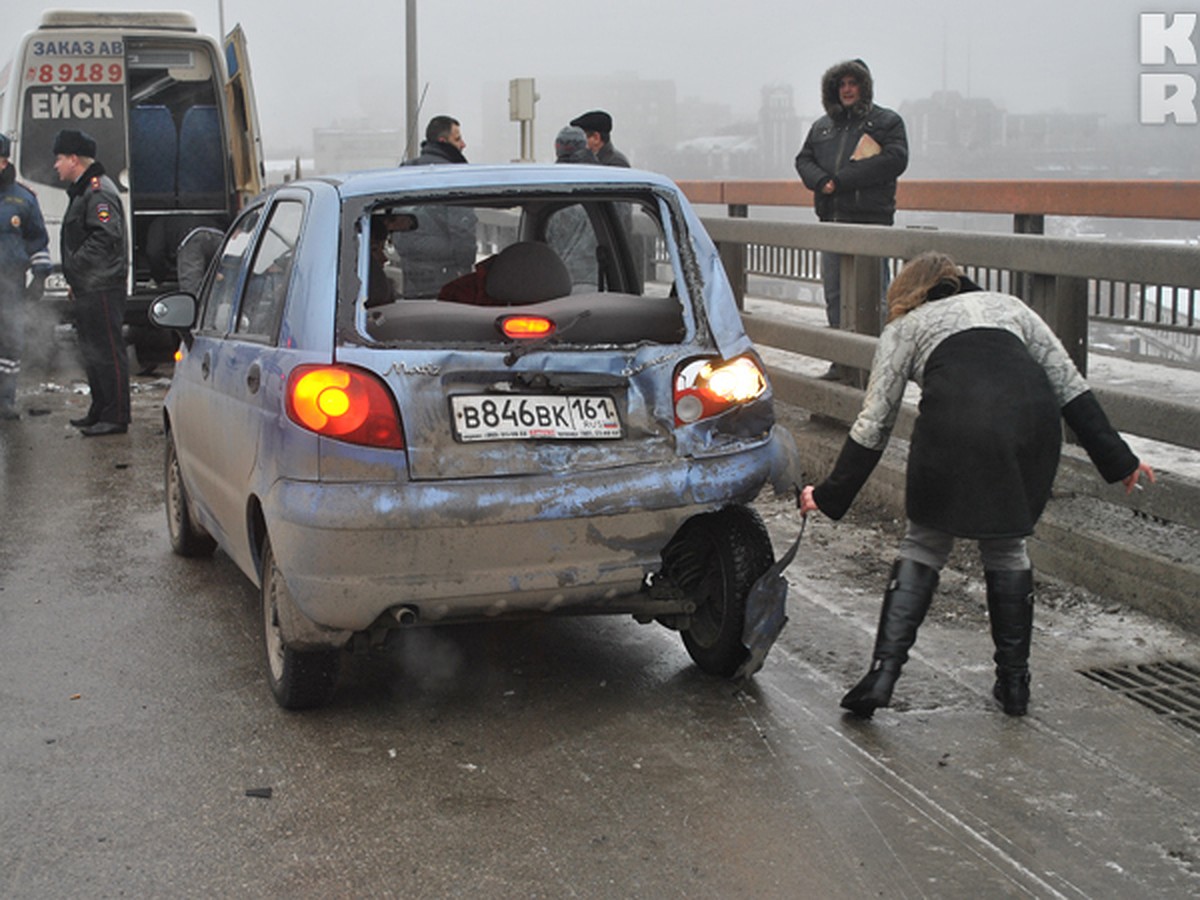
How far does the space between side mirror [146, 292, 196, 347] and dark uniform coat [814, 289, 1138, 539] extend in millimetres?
2863

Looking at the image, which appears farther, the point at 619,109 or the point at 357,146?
the point at 619,109

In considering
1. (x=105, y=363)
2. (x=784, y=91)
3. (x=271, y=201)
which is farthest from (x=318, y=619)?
(x=784, y=91)

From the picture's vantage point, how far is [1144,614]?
5789 millimetres

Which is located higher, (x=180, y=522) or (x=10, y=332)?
(x=10, y=332)

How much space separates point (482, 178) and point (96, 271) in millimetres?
6641

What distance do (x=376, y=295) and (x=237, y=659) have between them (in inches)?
54.1

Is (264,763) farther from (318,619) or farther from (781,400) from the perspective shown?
(781,400)

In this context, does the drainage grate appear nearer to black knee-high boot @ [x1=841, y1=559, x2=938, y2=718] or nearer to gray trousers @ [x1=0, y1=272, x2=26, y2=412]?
black knee-high boot @ [x1=841, y1=559, x2=938, y2=718]

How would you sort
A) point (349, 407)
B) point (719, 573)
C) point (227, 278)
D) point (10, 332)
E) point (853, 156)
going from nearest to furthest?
point (349, 407) < point (719, 573) < point (227, 278) < point (853, 156) < point (10, 332)

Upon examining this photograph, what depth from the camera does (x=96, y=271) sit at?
11.0m

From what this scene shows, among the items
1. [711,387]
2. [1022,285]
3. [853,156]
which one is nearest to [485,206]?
[711,387]

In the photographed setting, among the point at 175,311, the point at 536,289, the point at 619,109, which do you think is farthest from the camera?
the point at 619,109

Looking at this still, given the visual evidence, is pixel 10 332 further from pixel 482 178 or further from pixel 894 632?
pixel 894 632

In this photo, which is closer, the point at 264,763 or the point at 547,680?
the point at 264,763
